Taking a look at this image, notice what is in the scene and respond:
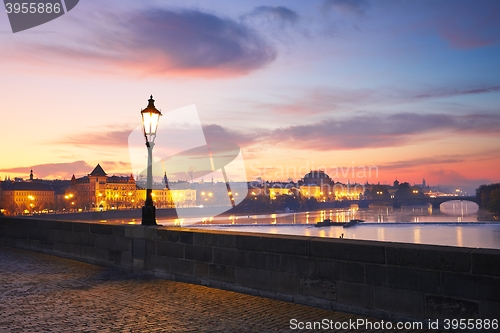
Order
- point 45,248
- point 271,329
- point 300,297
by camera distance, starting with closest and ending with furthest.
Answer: point 271,329 → point 300,297 → point 45,248

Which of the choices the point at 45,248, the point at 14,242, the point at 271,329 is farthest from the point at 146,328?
the point at 14,242

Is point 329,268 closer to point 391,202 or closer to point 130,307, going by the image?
point 130,307

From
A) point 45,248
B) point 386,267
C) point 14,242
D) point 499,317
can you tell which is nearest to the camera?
point 499,317

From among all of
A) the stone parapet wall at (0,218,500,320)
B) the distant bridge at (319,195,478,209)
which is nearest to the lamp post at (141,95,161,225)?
the stone parapet wall at (0,218,500,320)

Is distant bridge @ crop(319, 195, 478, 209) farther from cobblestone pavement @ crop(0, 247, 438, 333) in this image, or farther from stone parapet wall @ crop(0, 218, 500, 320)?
cobblestone pavement @ crop(0, 247, 438, 333)

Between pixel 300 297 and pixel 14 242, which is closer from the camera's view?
pixel 300 297

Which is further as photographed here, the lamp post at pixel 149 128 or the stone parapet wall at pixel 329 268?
the lamp post at pixel 149 128

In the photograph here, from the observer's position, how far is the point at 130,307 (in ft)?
23.9

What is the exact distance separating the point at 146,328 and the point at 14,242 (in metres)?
12.2

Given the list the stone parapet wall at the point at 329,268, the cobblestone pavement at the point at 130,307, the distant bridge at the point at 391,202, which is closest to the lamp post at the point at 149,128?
the stone parapet wall at the point at 329,268

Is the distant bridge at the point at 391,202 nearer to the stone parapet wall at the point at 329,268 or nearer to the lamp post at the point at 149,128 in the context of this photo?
the lamp post at the point at 149,128

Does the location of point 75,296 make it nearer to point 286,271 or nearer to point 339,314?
point 286,271

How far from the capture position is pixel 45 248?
47.5 feet

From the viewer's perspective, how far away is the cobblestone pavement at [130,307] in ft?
20.5
